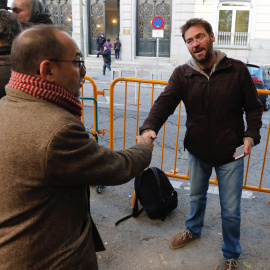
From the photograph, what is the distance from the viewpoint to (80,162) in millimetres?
1442

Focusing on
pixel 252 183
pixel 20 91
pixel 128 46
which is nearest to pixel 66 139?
pixel 20 91

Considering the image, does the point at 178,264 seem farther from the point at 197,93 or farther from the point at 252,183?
the point at 252,183

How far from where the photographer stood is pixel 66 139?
4.55 feet

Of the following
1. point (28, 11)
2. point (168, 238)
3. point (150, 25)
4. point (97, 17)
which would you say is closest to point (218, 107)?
point (168, 238)

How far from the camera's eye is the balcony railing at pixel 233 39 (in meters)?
20.3

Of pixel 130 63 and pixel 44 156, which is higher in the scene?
pixel 44 156

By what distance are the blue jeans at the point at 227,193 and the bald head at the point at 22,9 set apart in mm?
2198

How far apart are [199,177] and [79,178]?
1.88m

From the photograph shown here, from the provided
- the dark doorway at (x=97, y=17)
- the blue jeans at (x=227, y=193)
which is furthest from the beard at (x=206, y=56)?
the dark doorway at (x=97, y=17)

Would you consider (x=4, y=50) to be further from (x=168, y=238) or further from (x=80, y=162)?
(x=168, y=238)

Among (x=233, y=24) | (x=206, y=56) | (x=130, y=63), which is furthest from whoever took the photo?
(x=130, y=63)

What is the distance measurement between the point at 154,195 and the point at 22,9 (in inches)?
95.3

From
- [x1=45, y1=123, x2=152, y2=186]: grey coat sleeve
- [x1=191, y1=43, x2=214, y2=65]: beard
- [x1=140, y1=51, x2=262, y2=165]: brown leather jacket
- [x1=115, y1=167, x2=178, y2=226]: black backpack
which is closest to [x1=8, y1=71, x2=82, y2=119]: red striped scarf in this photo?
[x1=45, y1=123, x2=152, y2=186]: grey coat sleeve

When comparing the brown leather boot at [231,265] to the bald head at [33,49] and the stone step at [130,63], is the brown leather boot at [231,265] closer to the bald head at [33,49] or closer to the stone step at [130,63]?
the bald head at [33,49]
